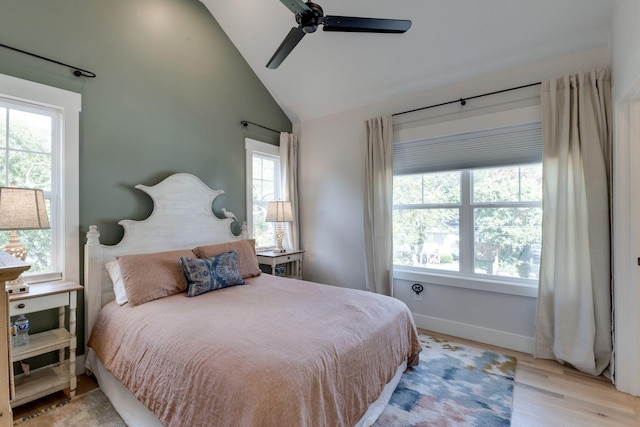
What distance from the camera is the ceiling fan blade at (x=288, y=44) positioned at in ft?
6.71

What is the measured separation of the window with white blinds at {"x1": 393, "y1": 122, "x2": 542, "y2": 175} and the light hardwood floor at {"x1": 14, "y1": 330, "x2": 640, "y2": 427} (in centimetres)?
179

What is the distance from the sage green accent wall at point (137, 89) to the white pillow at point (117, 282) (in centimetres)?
30

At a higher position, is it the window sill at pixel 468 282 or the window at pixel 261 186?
the window at pixel 261 186

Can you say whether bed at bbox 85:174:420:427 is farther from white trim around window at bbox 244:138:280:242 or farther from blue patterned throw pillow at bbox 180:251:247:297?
white trim around window at bbox 244:138:280:242

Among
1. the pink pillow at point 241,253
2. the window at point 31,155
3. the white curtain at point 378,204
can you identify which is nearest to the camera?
the window at point 31,155

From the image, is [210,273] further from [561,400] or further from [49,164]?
[561,400]

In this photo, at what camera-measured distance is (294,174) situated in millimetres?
4184

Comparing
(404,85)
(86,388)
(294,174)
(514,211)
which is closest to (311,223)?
(294,174)

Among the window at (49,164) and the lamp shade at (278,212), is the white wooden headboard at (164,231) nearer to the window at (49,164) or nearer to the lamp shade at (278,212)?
the window at (49,164)

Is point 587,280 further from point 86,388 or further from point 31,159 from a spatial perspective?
point 31,159

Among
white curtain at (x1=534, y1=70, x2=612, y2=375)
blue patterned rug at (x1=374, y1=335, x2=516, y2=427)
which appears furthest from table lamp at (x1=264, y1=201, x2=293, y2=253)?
white curtain at (x1=534, y1=70, x2=612, y2=375)

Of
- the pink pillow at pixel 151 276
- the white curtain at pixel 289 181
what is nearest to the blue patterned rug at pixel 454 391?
the pink pillow at pixel 151 276

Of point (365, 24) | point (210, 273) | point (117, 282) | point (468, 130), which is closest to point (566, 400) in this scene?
point (468, 130)

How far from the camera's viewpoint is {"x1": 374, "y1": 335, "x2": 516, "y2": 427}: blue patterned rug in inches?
74.4
